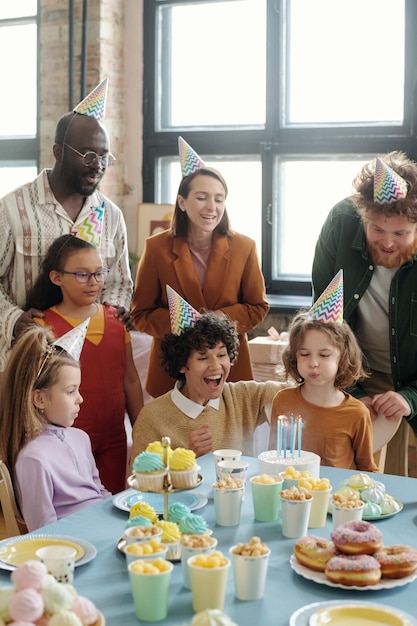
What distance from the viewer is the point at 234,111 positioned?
17.7 feet

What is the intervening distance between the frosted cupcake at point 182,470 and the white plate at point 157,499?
279 millimetres

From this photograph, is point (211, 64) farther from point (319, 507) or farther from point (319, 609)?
point (319, 609)

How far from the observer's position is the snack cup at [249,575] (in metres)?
1.46

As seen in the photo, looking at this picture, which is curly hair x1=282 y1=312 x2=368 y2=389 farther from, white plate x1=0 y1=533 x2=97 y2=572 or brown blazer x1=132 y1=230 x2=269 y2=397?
white plate x1=0 y1=533 x2=97 y2=572

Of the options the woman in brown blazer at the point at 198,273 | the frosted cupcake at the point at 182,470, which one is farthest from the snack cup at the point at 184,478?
the woman in brown blazer at the point at 198,273

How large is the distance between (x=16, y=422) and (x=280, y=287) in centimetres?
316

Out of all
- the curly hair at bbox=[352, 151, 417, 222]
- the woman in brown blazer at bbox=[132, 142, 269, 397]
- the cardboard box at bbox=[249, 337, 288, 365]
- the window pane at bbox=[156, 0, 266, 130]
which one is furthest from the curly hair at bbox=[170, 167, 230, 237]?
the window pane at bbox=[156, 0, 266, 130]

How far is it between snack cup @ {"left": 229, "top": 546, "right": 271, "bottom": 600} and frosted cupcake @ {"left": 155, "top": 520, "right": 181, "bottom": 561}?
0.60 feet

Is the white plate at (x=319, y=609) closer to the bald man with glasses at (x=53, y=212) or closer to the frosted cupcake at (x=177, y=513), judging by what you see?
the frosted cupcake at (x=177, y=513)

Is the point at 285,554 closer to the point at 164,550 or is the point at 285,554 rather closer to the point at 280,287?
the point at 164,550

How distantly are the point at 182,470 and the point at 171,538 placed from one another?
13 centimetres

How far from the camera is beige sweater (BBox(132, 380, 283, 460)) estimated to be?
2635 mm

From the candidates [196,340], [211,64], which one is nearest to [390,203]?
[196,340]

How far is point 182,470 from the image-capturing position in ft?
5.53
